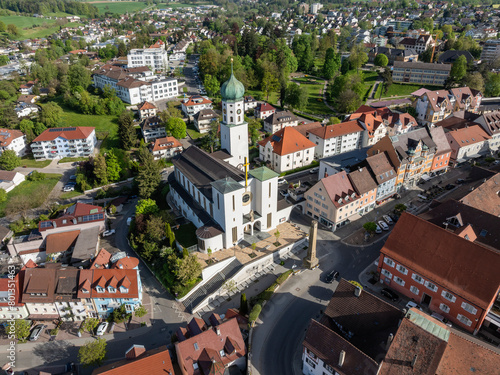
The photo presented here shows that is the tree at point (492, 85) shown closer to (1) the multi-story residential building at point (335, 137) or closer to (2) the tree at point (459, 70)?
(2) the tree at point (459, 70)

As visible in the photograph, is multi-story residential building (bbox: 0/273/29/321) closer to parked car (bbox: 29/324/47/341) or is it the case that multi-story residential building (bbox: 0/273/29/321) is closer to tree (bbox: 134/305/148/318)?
parked car (bbox: 29/324/47/341)

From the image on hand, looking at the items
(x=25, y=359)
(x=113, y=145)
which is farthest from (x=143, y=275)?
(x=113, y=145)

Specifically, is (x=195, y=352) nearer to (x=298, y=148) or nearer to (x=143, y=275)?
(x=143, y=275)

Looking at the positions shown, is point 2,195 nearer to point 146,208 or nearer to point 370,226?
point 146,208

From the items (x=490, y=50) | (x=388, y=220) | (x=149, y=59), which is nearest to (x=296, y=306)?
(x=388, y=220)

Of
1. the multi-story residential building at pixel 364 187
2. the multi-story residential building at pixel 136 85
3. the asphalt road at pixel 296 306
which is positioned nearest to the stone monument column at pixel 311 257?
the asphalt road at pixel 296 306

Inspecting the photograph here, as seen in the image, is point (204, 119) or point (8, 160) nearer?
point (8, 160)
